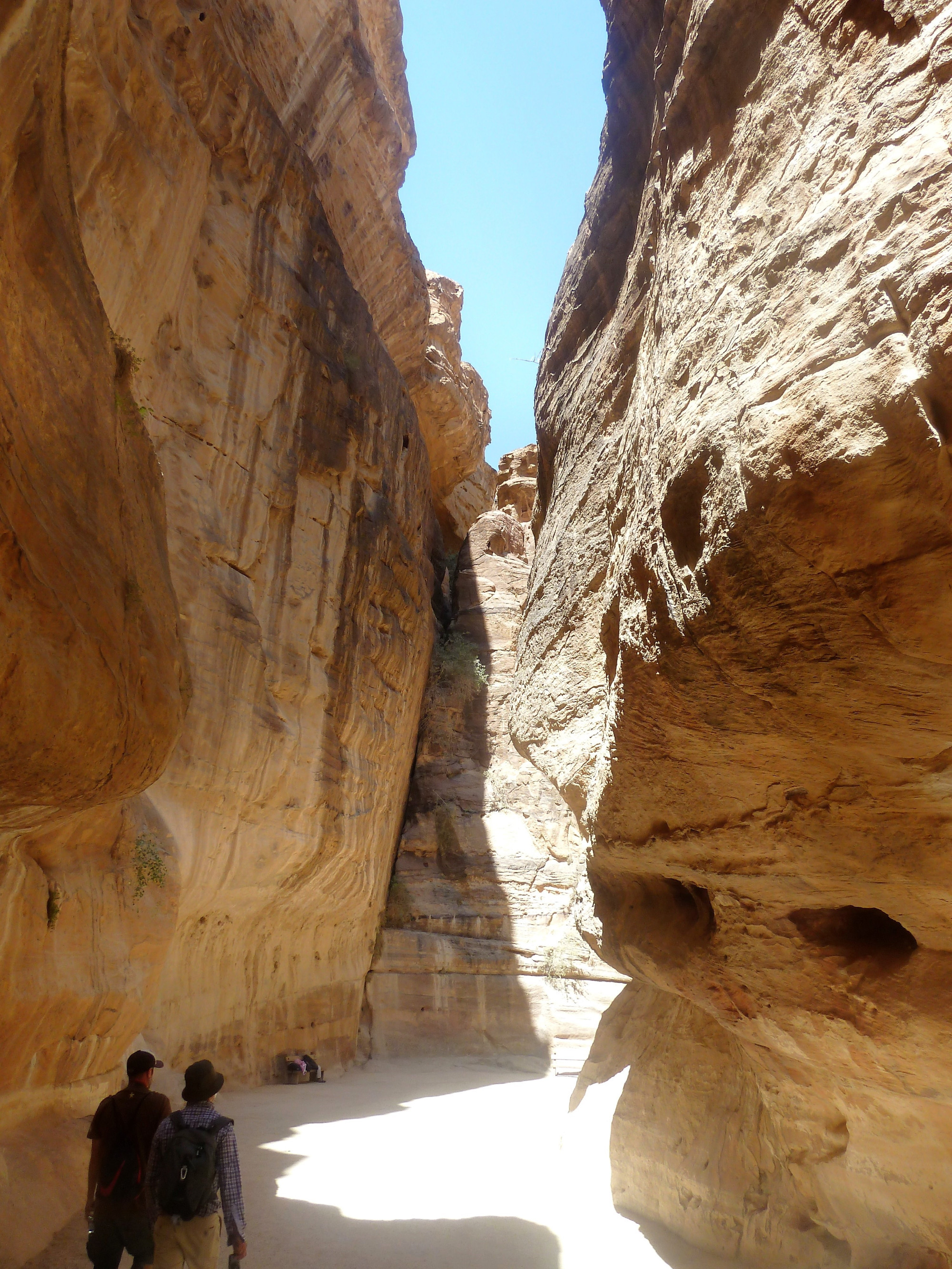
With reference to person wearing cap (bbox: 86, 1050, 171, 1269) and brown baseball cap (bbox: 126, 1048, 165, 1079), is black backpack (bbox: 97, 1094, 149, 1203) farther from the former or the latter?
brown baseball cap (bbox: 126, 1048, 165, 1079)

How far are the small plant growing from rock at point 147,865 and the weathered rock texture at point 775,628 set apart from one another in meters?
3.49

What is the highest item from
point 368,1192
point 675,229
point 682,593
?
point 675,229

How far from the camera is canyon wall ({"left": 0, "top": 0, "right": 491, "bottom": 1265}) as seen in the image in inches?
119

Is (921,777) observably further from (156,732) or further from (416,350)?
(416,350)

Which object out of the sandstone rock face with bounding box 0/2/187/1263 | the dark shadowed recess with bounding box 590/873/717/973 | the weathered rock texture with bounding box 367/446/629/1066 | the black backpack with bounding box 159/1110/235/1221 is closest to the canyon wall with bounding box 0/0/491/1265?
the sandstone rock face with bounding box 0/2/187/1263

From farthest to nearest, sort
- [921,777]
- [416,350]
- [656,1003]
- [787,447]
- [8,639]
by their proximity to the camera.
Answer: [416,350] < [656,1003] < [921,777] < [8,639] < [787,447]

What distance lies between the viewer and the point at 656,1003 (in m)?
6.82

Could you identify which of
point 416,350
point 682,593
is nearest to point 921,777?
point 682,593

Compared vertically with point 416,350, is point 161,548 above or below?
below

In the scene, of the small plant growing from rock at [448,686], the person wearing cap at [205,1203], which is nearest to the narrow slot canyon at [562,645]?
the person wearing cap at [205,1203]

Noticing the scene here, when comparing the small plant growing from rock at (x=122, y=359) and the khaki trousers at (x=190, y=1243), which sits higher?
the small plant growing from rock at (x=122, y=359)

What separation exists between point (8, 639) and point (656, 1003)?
6.11 m

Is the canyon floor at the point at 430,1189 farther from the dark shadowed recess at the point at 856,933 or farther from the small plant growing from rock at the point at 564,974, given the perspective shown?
the small plant growing from rock at the point at 564,974

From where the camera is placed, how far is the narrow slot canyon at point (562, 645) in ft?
8.50
